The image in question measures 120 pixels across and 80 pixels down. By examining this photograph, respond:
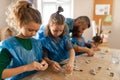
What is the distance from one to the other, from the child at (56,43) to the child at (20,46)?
0.78ft

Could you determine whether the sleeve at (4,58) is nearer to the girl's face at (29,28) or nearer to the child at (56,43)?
the girl's face at (29,28)

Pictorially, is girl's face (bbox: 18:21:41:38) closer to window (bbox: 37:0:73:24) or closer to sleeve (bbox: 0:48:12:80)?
sleeve (bbox: 0:48:12:80)

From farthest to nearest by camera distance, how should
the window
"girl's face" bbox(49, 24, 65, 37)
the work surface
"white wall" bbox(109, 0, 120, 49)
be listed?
the window < "white wall" bbox(109, 0, 120, 49) < "girl's face" bbox(49, 24, 65, 37) < the work surface

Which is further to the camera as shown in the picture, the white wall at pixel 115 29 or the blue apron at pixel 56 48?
the white wall at pixel 115 29

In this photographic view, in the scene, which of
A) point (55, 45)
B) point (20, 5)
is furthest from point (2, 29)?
point (20, 5)

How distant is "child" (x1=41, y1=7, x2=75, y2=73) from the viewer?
1317mm

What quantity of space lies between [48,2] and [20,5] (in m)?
2.50

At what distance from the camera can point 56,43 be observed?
1425 millimetres

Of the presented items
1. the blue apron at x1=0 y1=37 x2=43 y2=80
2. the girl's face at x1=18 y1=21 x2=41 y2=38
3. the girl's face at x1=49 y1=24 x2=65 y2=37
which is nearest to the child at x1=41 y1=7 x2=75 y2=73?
the girl's face at x1=49 y1=24 x2=65 y2=37

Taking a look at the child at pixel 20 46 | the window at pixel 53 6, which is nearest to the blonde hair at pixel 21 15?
the child at pixel 20 46

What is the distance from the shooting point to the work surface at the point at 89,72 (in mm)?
1119

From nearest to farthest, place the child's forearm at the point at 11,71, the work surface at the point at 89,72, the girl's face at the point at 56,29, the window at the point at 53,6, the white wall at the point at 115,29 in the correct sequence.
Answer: the child's forearm at the point at 11,71 → the work surface at the point at 89,72 → the girl's face at the point at 56,29 → the white wall at the point at 115,29 → the window at the point at 53,6

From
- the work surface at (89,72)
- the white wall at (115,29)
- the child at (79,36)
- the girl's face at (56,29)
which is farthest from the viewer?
the white wall at (115,29)

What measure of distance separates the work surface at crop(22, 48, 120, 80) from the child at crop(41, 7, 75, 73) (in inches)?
2.7
